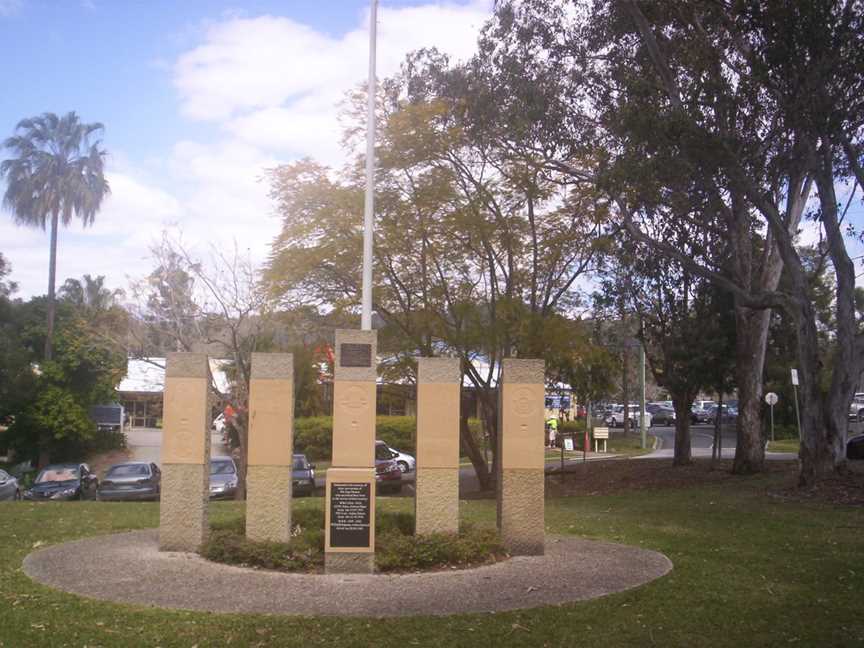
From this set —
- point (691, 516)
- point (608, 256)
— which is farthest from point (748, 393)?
point (691, 516)

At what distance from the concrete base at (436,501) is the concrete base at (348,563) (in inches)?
38.4

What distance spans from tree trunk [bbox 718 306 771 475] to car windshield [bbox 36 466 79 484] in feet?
62.9

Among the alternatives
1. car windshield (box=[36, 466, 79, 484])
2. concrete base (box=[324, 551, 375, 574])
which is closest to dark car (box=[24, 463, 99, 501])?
car windshield (box=[36, 466, 79, 484])

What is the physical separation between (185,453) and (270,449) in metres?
1.17

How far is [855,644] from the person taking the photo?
22.4 feet

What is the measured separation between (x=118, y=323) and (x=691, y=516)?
20.5 metres

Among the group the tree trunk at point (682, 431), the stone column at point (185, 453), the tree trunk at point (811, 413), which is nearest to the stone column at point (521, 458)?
the stone column at point (185, 453)

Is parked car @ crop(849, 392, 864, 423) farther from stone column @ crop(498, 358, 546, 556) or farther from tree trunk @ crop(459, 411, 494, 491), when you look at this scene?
stone column @ crop(498, 358, 546, 556)

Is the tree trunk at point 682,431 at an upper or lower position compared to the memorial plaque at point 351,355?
lower

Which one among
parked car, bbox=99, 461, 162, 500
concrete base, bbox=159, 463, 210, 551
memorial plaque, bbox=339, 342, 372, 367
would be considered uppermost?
memorial plaque, bbox=339, 342, 372, 367

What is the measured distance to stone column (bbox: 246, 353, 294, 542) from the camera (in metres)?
10.3

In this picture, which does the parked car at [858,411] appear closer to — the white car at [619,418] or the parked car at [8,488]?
the white car at [619,418]

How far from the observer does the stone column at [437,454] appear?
408 inches

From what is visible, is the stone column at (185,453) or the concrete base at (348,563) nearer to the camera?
the concrete base at (348,563)
